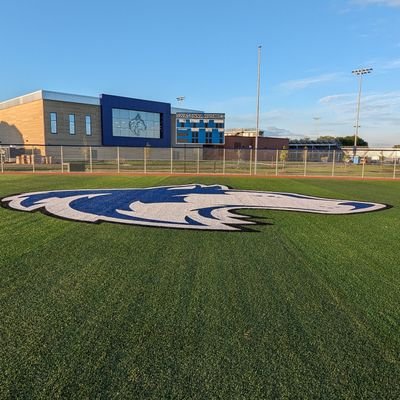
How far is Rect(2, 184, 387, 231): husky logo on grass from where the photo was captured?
24.5ft

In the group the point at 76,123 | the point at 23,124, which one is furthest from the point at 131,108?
the point at 23,124

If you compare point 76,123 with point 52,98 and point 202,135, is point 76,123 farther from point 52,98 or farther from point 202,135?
point 202,135

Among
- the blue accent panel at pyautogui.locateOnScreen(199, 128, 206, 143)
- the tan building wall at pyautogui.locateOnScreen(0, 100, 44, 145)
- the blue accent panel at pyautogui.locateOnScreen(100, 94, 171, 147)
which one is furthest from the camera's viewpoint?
the blue accent panel at pyautogui.locateOnScreen(100, 94, 171, 147)

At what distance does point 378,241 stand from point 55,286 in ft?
17.0

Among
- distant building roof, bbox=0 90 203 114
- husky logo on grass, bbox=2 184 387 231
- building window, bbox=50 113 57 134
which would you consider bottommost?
husky logo on grass, bbox=2 184 387 231

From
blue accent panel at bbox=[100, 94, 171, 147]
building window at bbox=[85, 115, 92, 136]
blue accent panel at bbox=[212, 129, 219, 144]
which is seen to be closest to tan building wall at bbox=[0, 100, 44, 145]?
building window at bbox=[85, 115, 92, 136]

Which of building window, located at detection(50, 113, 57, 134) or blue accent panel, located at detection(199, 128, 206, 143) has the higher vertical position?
building window, located at detection(50, 113, 57, 134)

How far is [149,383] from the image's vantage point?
2.27m

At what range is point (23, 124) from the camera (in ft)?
166

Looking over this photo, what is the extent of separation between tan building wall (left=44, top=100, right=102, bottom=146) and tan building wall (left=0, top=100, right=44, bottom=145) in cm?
100

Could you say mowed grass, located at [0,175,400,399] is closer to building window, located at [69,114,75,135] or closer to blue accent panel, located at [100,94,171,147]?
building window, located at [69,114,75,135]

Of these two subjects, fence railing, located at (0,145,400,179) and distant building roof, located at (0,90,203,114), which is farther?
distant building roof, located at (0,90,203,114)

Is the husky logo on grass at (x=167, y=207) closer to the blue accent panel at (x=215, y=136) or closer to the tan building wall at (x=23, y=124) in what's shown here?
the blue accent panel at (x=215, y=136)

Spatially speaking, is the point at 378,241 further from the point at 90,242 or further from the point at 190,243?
the point at 90,242
